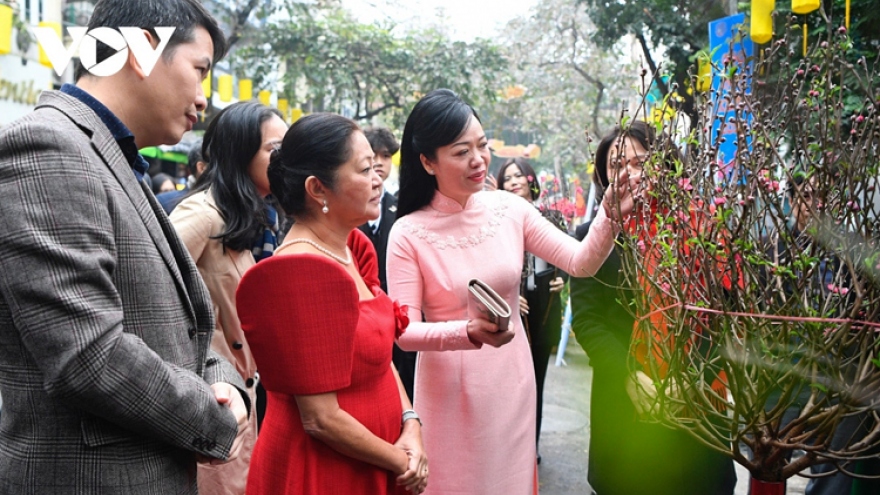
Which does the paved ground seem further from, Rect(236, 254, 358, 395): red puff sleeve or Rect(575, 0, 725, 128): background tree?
Rect(236, 254, 358, 395): red puff sleeve

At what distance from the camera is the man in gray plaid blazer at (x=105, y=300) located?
1168 millimetres

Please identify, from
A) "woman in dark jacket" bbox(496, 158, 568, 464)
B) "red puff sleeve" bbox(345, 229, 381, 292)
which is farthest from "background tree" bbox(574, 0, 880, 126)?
"red puff sleeve" bbox(345, 229, 381, 292)

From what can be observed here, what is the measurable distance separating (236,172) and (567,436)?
145 inches

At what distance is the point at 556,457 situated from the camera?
16.5 ft

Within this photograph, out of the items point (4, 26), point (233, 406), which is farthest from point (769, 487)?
point (4, 26)

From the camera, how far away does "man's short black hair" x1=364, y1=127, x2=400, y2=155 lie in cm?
432

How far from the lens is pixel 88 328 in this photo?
1.17m

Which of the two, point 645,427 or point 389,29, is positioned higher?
point 389,29

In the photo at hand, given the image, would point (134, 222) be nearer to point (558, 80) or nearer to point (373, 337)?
point (373, 337)

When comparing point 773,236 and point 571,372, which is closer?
point 773,236

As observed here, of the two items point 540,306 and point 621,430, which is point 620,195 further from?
point 540,306

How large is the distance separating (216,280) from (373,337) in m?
0.78

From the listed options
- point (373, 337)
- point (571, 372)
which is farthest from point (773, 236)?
point (571, 372)

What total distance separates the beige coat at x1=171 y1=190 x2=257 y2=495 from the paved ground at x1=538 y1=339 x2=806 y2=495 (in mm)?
2390
